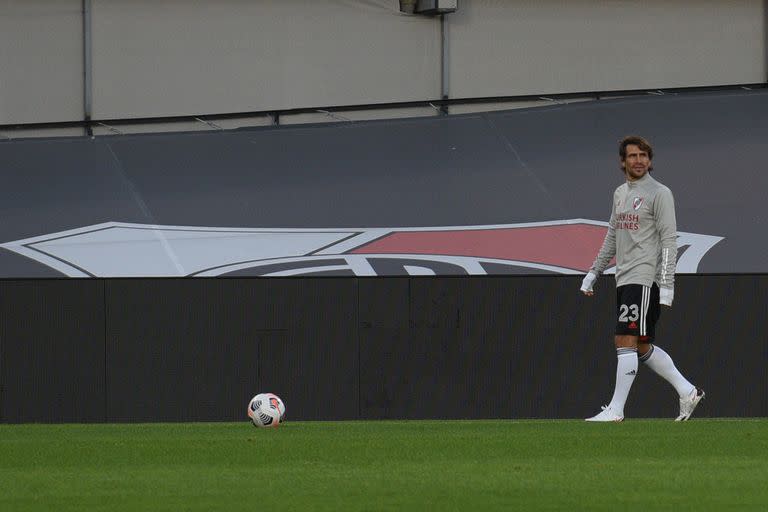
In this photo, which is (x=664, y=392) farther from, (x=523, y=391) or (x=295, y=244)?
Result: (x=295, y=244)

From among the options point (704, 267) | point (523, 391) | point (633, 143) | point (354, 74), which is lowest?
point (523, 391)

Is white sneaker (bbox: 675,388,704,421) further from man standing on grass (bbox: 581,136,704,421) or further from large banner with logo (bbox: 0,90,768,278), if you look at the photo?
large banner with logo (bbox: 0,90,768,278)

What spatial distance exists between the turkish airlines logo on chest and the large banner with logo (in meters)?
0.02

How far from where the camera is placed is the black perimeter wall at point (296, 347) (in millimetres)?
16141

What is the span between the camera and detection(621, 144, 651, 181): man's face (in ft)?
35.1

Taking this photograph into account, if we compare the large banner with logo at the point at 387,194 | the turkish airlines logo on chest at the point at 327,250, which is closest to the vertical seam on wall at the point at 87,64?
the large banner with logo at the point at 387,194

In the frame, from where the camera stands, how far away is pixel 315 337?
A: 53.6ft

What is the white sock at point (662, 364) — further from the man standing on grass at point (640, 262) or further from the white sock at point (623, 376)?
the white sock at point (623, 376)

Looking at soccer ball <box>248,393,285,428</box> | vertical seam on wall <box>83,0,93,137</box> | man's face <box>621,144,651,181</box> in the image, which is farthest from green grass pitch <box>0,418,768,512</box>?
vertical seam on wall <box>83,0,93,137</box>

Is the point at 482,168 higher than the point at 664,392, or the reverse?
the point at 482,168

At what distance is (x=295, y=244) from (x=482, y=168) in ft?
10.2

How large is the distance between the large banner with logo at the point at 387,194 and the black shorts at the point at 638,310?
7119mm

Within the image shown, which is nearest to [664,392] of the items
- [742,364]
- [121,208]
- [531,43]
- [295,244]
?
[742,364]

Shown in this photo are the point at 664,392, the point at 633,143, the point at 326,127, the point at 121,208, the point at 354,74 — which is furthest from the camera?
the point at 354,74
